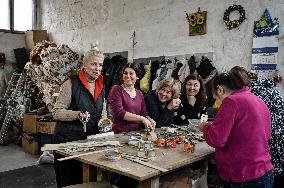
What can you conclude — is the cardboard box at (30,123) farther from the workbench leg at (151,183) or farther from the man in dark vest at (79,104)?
the workbench leg at (151,183)

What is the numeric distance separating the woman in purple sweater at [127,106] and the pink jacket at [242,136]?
41.0 inches

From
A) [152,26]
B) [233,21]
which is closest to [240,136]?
[233,21]

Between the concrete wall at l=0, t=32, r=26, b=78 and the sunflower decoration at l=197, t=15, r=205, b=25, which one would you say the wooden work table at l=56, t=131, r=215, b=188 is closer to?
the sunflower decoration at l=197, t=15, r=205, b=25

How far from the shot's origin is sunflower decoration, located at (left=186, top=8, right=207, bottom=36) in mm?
4492

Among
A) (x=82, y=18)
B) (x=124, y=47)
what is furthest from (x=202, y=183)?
(x=82, y=18)

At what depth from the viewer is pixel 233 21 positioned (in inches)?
164

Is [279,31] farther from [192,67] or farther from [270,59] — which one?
[192,67]

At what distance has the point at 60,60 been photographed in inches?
238

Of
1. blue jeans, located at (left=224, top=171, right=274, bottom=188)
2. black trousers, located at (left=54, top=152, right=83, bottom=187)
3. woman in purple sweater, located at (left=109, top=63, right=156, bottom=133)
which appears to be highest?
woman in purple sweater, located at (left=109, top=63, right=156, bottom=133)

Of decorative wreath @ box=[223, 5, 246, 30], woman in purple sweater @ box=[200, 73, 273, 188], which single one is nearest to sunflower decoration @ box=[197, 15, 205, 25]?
decorative wreath @ box=[223, 5, 246, 30]

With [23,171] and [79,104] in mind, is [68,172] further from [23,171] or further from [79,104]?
[23,171]

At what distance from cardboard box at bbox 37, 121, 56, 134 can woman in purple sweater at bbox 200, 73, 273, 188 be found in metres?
3.96

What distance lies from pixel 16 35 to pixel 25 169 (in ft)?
12.5

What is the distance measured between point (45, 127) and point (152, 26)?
8.76 feet
